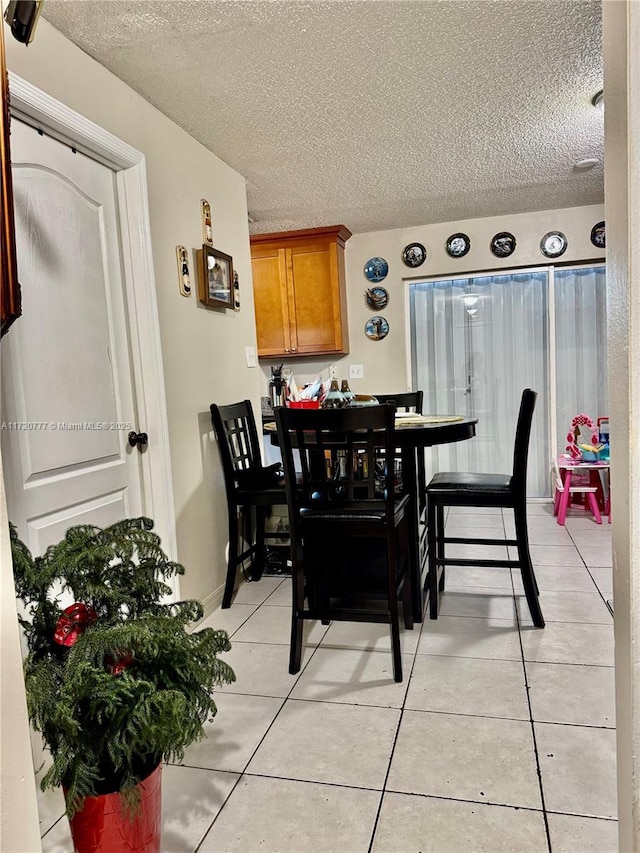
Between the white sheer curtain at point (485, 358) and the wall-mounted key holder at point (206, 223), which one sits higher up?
the wall-mounted key holder at point (206, 223)

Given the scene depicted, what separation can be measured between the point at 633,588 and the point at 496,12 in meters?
2.03

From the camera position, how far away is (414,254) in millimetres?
4766

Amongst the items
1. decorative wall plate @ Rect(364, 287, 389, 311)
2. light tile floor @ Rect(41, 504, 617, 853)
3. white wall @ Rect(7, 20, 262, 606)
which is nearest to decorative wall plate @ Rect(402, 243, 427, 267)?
decorative wall plate @ Rect(364, 287, 389, 311)

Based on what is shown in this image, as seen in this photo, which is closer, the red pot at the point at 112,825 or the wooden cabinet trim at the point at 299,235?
the red pot at the point at 112,825

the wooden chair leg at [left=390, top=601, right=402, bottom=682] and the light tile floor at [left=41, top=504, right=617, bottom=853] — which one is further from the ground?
the wooden chair leg at [left=390, top=601, right=402, bottom=682]

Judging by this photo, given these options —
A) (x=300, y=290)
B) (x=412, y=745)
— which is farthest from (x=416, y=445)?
(x=300, y=290)

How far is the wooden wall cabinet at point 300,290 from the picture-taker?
4602mm

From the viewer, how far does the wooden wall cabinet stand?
4602mm

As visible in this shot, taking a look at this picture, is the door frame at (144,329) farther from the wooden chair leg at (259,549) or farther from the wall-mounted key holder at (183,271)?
the wooden chair leg at (259,549)

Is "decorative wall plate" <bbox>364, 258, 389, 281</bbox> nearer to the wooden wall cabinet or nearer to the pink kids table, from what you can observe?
the wooden wall cabinet

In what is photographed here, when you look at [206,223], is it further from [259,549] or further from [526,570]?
[526,570]

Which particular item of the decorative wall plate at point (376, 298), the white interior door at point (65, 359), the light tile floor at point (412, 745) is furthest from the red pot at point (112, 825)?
the decorative wall plate at point (376, 298)

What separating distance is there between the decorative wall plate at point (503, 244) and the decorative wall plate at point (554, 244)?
237 mm

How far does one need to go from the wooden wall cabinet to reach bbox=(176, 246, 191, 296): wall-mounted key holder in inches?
79.7
